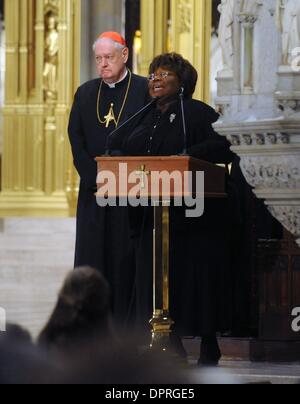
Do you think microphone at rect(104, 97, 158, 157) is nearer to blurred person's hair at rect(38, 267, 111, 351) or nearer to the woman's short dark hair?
the woman's short dark hair

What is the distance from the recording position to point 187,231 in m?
7.28

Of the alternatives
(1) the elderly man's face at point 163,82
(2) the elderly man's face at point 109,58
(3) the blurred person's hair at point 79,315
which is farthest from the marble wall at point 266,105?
(3) the blurred person's hair at point 79,315

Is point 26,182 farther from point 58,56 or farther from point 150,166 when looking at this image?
point 150,166

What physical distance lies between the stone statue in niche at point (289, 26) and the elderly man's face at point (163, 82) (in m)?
0.89

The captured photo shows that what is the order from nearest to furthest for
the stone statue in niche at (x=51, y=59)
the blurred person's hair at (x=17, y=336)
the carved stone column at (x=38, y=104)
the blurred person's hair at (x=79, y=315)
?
the blurred person's hair at (x=17, y=336)
the blurred person's hair at (x=79, y=315)
the carved stone column at (x=38, y=104)
the stone statue in niche at (x=51, y=59)

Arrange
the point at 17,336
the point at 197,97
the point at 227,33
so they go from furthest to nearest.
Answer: the point at 197,97 → the point at 227,33 → the point at 17,336

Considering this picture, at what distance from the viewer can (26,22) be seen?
15.8 m

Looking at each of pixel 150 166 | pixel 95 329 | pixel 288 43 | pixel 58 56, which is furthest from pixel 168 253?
Result: pixel 58 56

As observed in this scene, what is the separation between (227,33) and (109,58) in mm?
1035

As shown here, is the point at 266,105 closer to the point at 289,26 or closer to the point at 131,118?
the point at 289,26

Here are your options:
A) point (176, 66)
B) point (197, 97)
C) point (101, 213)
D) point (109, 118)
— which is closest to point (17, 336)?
point (176, 66)

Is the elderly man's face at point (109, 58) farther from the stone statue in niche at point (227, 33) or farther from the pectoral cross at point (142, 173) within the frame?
the pectoral cross at point (142, 173)

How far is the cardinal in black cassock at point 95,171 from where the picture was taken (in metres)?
7.74

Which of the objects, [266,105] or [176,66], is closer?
[266,105]
